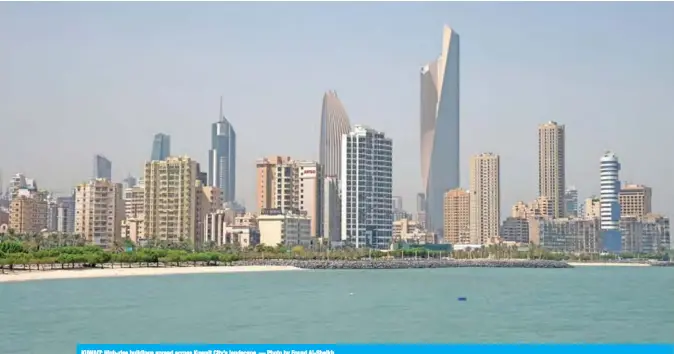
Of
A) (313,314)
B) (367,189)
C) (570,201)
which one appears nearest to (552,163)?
(570,201)

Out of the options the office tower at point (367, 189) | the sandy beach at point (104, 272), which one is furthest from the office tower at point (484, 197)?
the sandy beach at point (104, 272)

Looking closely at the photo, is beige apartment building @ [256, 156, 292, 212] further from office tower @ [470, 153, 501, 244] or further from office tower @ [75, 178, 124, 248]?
office tower @ [470, 153, 501, 244]

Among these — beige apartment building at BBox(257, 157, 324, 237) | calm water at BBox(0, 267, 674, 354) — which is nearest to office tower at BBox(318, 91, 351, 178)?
beige apartment building at BBox(257, 157, 324, 237)

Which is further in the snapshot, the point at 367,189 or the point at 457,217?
the point at 457,217

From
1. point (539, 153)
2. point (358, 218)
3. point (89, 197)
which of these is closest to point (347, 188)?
point (358, 218)

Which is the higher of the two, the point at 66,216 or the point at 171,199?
the point at 171,199
